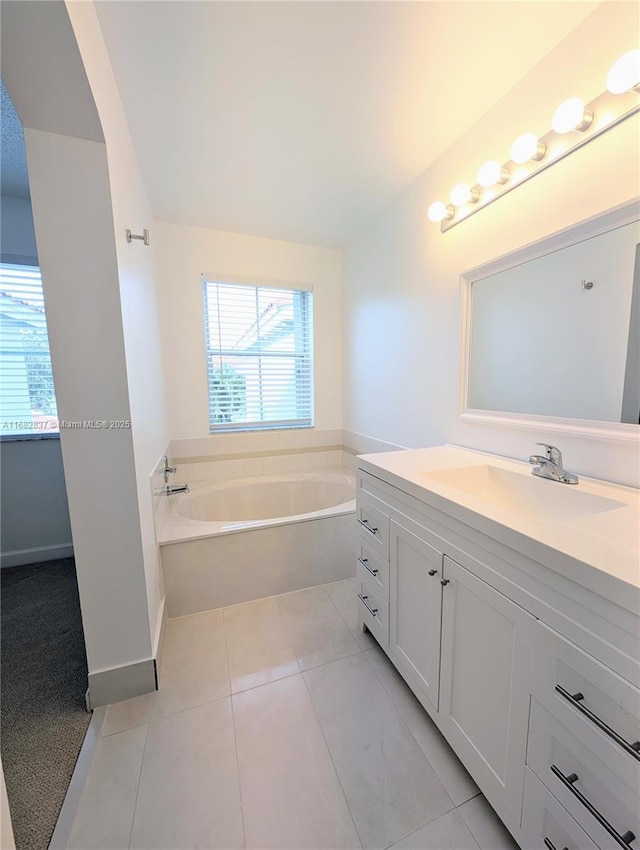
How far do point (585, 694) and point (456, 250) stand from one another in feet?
5.62

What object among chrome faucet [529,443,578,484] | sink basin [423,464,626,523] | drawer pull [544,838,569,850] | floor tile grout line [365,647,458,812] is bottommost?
floor tile grout line [365,647,458,812]

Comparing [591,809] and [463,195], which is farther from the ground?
[463,195]

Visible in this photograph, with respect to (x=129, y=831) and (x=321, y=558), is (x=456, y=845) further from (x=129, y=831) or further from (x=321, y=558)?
(x=321, y=558)

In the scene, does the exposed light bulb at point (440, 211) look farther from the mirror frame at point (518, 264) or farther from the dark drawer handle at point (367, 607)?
the dark drawer handle at point (367, 607)

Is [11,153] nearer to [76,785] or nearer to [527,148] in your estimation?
[527,148]

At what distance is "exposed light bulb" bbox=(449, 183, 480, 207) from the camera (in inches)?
57.7

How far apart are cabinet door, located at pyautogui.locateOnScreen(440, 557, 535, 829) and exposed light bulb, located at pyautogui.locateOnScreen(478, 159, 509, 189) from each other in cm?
148

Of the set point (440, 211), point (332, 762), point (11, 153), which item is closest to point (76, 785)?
point (332, 762)

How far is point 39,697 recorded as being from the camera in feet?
4.39

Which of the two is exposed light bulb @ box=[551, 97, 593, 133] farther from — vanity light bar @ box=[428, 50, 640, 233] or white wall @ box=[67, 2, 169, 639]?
white wall @ box=[67, 2, 169, 639]

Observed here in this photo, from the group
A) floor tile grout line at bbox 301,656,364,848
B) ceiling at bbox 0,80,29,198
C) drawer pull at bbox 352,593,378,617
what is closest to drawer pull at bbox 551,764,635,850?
floor tile grout line at bbox 301,656,364,848

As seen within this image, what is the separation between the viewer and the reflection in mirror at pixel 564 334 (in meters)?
1.03

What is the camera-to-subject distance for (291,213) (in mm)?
2250

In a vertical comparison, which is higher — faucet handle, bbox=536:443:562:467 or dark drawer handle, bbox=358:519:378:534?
faucet handle, bbox=536:443:562:467
